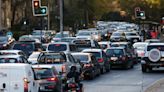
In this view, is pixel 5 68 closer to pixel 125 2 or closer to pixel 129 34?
pixel 129 34

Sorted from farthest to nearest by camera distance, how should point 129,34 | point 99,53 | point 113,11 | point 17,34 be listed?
point 113,11 < point 17,34 < point 129,34 < point 99,53

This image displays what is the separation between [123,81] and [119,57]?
26.2 ft

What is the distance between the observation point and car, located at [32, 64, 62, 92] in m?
19.8

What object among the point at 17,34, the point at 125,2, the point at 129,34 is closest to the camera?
the point at 129,34

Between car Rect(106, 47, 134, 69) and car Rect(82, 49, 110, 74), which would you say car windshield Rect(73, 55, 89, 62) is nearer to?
car Rect(82, 49, 110, 74)

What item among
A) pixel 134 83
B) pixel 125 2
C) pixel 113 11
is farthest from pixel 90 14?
pixel 134 83

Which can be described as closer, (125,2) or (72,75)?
(72,75)

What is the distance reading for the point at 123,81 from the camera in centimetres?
2989

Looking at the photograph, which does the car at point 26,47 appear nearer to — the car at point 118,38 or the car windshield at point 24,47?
the car windshield at point 24,47

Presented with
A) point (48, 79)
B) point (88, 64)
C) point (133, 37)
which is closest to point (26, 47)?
point (88, 64)

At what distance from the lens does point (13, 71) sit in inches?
637

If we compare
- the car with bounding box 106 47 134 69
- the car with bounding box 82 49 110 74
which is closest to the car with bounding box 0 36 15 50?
the car with bounding box 106 47 134 69

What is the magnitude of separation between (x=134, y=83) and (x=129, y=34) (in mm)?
41724

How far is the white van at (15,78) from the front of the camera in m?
16.2
